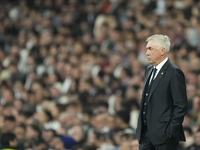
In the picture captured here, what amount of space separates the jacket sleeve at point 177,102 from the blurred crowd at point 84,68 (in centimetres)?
202

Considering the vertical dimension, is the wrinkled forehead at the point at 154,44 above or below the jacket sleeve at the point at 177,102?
above

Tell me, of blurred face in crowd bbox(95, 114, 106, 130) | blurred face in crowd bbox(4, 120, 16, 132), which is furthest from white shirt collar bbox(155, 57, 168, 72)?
blurred face in crowd bbox(4, 120, 16, 132)

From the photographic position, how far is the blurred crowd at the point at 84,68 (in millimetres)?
7780

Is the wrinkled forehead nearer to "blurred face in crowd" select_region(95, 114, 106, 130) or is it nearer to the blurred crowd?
the blurred crowd

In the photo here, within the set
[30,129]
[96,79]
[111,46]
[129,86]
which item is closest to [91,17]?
[111,46]

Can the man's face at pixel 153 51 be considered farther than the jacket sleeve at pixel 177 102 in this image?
Yes

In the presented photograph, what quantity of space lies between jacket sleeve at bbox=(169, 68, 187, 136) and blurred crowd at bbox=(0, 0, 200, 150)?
202cm

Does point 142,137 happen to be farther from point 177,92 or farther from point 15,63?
point 15,63

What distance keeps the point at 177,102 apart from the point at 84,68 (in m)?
6.83

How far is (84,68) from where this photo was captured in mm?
10695

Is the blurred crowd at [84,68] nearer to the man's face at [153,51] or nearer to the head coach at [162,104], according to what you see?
the head coach at [162,104]

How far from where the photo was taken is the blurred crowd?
7.78 meters

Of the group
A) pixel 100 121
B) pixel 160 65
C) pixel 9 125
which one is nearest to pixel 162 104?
pixel 160 65

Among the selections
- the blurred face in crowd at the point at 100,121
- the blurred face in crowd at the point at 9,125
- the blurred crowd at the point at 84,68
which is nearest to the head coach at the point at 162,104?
the blurred crowd at the point at 84,68
